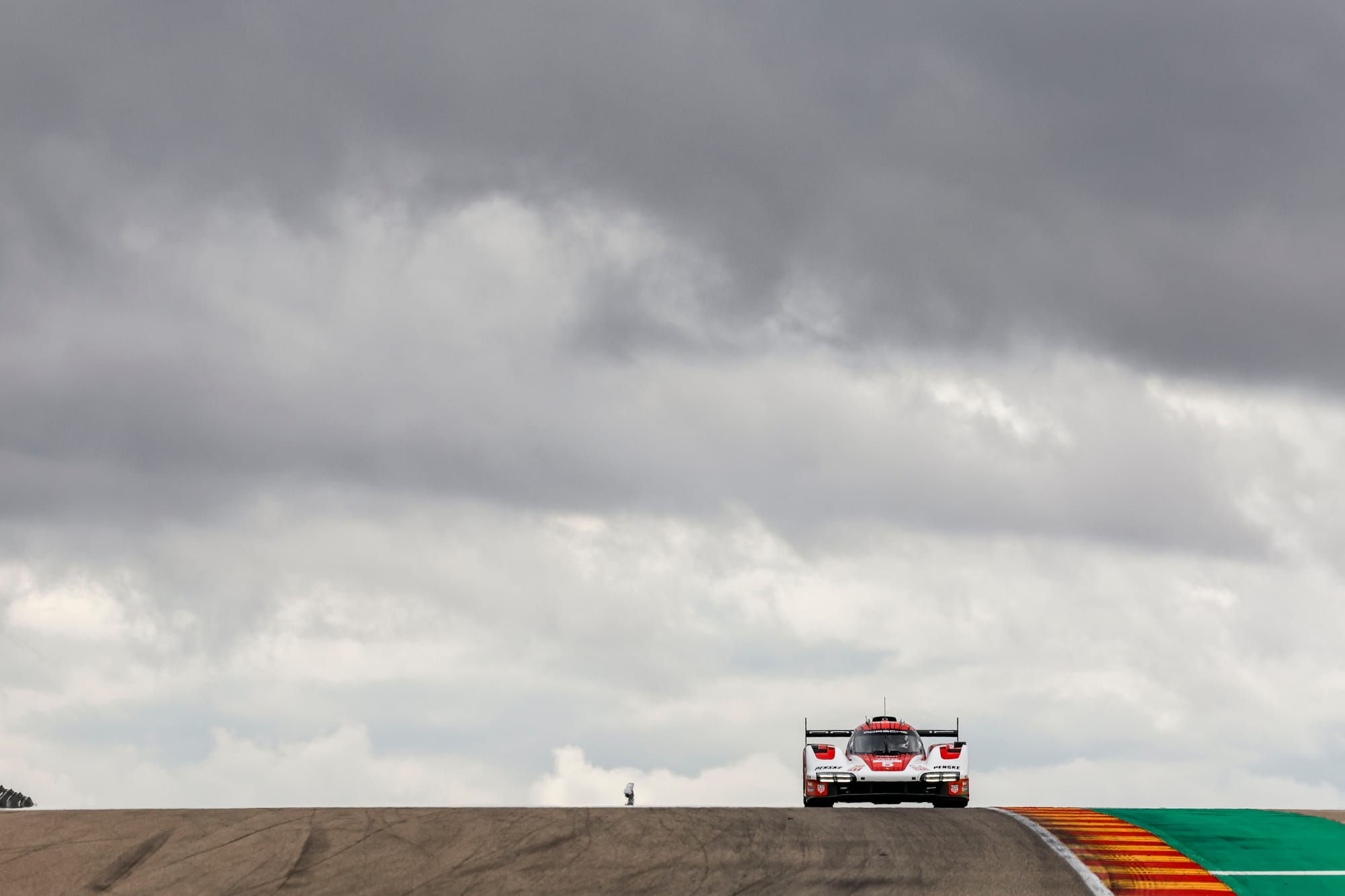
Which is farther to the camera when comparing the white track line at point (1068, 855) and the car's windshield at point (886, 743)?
the car's windshield at point (886, 743)

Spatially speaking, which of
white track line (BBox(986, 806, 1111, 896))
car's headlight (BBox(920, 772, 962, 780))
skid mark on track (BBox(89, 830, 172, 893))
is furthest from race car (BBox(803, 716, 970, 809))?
skid mark on track (BBox(89, 830, 172, 893))

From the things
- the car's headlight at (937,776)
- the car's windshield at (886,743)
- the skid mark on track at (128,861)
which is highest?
the car's windshield at (886,743)

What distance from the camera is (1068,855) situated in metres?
17.1

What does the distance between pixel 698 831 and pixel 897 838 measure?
7.91ft

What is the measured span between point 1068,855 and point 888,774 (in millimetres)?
7425

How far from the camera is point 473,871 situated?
16.4m

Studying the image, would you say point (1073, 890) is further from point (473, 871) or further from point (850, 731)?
point (850, 731)

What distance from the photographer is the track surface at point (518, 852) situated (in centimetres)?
1587

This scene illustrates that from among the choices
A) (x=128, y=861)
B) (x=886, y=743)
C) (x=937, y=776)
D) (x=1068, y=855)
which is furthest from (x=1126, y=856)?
(x=128, y=861)

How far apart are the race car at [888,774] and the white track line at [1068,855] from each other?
3.41m

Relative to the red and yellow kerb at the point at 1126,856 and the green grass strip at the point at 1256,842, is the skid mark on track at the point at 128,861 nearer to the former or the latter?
the red and yellow kerb at the point at 1126,856

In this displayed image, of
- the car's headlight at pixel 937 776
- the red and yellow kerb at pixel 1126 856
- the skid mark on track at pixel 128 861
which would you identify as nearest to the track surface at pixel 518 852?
the skid mark on track at pixel 128 861

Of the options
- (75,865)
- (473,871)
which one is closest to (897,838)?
(473,871)

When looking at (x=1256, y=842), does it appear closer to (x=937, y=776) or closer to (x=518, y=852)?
(x=937, y=776)
